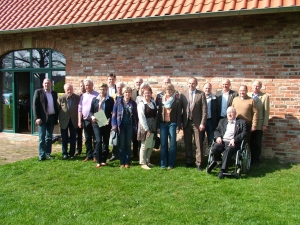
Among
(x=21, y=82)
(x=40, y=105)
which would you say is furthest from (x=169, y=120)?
(x=21, y=82)

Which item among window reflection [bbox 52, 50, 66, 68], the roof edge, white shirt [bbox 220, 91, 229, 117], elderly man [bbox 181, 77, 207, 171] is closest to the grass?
elderly man [bbox 181, 77, 207, 171]

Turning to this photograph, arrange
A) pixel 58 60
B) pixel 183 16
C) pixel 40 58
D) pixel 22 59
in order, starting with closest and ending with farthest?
pixel 183 16, pixel 58 60, pixel 40 58, pixel 22 59

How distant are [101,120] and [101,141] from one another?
0.45 m

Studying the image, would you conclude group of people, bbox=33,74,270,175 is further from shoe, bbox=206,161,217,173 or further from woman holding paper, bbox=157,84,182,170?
shoe, bbox=206,161,217,173

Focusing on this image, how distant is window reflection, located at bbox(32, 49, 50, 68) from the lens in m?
10.2

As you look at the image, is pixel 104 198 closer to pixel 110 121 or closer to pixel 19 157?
pixel 110 121

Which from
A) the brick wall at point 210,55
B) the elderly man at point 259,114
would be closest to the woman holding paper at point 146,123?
the brick wall at point 210,55

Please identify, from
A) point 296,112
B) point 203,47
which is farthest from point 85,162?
point 296,112

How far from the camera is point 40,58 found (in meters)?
10.4

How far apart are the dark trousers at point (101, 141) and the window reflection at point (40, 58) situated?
4321 millimetres

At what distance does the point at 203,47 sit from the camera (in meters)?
7.69

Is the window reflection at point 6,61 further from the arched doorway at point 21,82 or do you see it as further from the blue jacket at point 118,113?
the blue jacket at point 118,113

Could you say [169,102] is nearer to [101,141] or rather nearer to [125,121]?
[125,121]

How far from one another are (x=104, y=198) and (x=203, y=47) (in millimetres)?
4344
